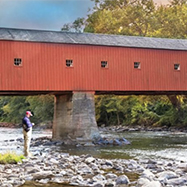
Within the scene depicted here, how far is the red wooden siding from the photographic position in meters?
22.8

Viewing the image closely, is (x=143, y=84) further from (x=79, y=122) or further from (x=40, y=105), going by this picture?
(x=40, y=105)

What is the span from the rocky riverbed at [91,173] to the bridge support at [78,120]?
341 inches

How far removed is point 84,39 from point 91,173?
14304 mm

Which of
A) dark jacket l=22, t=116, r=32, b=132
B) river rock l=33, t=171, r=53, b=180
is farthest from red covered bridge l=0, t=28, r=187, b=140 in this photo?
river rock l=33, t=171, r=53, b=180

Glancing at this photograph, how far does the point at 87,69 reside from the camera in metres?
24.7

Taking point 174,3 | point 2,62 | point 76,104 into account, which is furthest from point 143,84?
point 174,3

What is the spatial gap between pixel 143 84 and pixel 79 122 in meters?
5.26

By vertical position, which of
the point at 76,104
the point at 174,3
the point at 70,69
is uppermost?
the point at 174,3

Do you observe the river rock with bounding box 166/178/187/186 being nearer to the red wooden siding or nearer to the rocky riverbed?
the rocky riverbed

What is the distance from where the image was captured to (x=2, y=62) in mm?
22422

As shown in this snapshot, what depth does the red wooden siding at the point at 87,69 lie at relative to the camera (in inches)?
898

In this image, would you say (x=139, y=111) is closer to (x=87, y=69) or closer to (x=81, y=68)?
(x=87, y=69)

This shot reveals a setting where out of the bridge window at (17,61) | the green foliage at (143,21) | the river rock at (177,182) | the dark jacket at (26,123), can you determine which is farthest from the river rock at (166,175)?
the green foliage at (143,21)

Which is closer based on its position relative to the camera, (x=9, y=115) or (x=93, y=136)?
(x=93, y=136)
